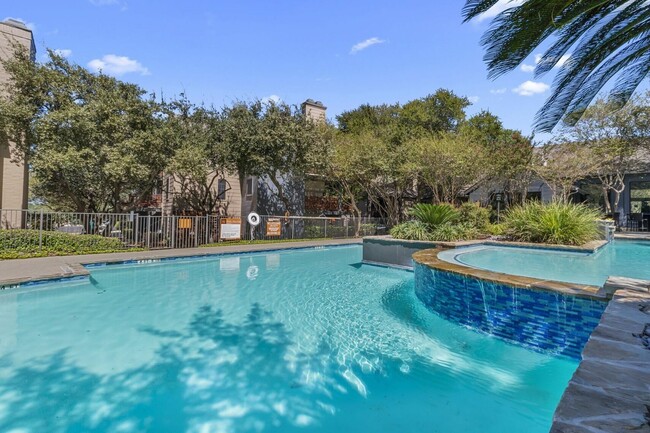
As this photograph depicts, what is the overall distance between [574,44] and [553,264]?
513 centimetres

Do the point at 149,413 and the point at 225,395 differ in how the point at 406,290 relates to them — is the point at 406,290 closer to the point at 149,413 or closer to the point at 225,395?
the point at 225,395

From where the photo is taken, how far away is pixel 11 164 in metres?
13.8

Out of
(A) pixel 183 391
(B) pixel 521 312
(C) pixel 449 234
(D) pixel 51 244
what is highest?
→ (C) pixel 449 234

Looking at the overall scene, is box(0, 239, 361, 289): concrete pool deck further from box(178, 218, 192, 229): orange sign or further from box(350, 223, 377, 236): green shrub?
box(350, 223, 377, 236): green shrub

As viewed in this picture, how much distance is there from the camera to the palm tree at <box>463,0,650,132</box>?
9.27 ft

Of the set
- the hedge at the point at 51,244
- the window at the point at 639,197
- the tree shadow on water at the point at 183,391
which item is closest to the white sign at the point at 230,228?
the hedge at the point at 51,244

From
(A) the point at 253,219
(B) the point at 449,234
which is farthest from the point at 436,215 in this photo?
(A) the point at 253,219

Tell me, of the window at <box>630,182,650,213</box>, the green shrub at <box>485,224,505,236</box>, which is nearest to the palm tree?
the green shrub at <box>485,224,505,236</box>

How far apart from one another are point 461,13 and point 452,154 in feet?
49.4

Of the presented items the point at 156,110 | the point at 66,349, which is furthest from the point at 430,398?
the point at 156,110

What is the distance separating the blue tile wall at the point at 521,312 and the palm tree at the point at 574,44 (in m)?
2.04

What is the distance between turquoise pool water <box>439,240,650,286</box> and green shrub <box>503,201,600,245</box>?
2.31 feet

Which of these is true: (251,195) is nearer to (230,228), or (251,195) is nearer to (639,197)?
(230,228)

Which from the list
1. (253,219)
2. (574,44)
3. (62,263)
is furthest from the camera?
(253,219)
